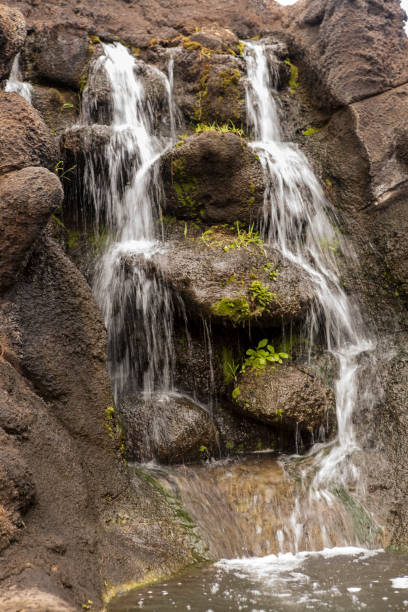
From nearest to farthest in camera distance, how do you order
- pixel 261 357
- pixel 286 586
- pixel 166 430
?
pixel 286 586 < pixel 166 430 < pixel 261 357

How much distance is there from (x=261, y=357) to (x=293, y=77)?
5.00 metres

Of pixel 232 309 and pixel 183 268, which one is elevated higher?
pixel 183 268

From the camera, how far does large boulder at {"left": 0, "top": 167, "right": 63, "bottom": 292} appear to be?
3596 millimetres

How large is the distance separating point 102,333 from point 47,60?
5.22 metres

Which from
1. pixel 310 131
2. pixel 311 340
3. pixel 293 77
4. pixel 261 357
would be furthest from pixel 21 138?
pixel 293 77

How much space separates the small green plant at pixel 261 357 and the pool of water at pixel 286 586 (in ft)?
6.08

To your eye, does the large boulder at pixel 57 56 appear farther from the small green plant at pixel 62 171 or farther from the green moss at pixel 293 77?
the green moss at pixel 293 77

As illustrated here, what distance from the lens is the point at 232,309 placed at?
204 inches

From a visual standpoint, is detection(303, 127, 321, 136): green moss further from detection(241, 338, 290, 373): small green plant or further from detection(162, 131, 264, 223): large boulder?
detection(241, 338, 290, 373): small green plant

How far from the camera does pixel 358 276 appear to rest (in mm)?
6473

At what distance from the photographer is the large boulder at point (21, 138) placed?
391cm

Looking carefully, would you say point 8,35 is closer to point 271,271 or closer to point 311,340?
point 271,271

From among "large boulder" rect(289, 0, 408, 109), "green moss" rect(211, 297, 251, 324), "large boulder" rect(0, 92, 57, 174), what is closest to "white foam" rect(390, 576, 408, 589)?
"green moss" rect(211, 297, 251, 324)

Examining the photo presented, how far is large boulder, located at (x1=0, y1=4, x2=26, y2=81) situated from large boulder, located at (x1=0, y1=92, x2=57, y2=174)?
30 cm
